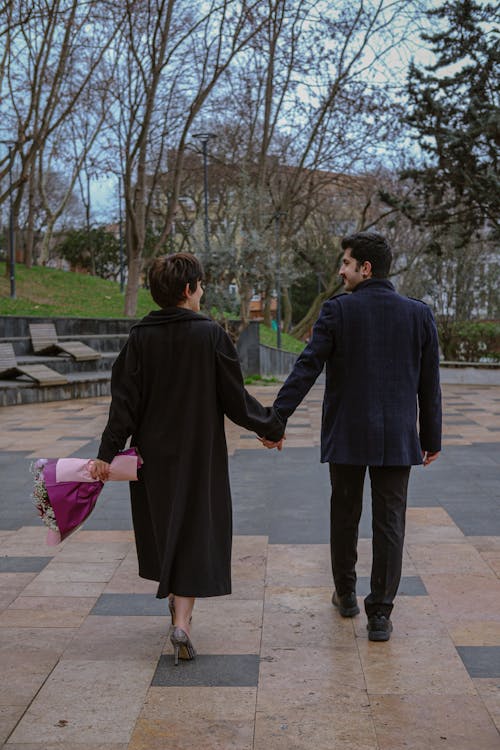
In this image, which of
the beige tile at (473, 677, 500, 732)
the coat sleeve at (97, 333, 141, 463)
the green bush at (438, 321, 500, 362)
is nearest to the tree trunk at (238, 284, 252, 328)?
the green bush at (438, 321, 500, 362)

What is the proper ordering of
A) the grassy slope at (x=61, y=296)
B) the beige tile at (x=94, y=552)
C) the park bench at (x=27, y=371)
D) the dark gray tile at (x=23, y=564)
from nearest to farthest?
1. the dark gray tile at (x=23, y=564)
2. the beige tile at (x=94, y=552)
3. the park bench at (x=27, y=371)
4. the grassy slope at (x=61, y=296)

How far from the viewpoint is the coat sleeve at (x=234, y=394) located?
4.10 meters

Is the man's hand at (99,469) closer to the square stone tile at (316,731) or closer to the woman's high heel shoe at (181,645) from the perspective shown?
the woman's high heel shoe at (181,645)

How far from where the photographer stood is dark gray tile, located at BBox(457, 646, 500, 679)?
3.79m

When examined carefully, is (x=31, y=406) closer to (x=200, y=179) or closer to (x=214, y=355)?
(x=214, y=355)

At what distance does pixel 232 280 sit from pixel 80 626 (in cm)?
1554

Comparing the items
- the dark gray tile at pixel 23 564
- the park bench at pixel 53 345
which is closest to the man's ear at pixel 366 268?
the dark gray tile at pixel 23 564

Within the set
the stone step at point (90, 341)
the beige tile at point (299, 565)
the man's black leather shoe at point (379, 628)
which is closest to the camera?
the man's black leather shoe at point (379, 628)

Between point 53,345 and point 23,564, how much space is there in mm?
13756

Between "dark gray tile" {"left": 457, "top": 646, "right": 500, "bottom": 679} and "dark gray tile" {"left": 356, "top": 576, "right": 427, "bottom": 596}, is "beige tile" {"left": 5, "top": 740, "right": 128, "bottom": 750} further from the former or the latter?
"dark gray tile" {"left": 356, "top": 576, "right": 427, "bottom": 596}

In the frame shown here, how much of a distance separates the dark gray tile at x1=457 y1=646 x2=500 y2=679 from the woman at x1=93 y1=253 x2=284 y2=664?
3.32ft

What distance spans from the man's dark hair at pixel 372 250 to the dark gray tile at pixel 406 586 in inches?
62.9

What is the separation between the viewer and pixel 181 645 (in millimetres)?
3953

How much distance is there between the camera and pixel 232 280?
19672 millimetres
